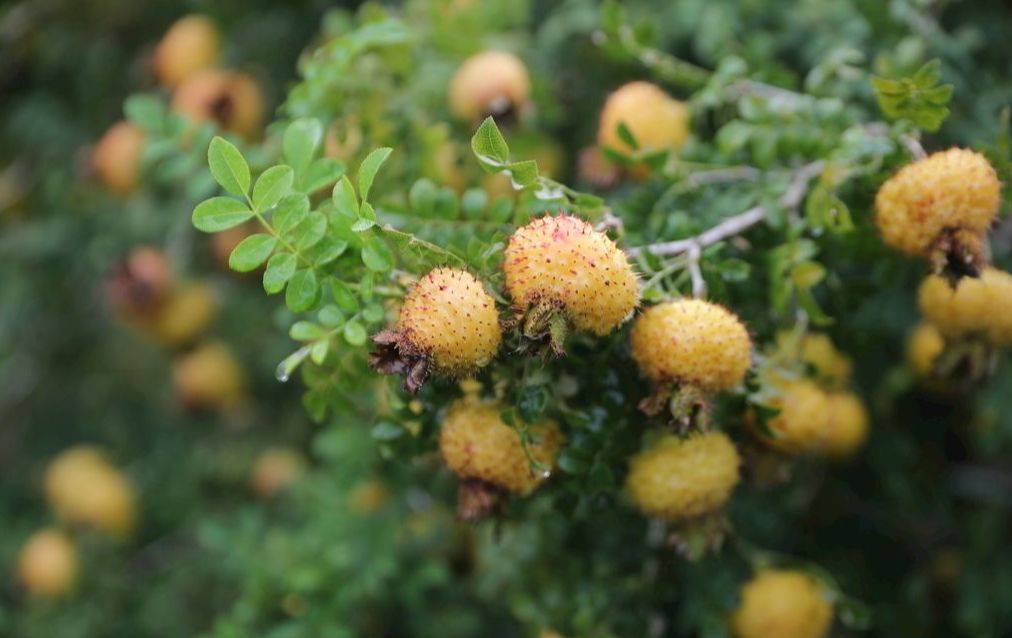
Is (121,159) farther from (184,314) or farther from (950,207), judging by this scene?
(950,207)

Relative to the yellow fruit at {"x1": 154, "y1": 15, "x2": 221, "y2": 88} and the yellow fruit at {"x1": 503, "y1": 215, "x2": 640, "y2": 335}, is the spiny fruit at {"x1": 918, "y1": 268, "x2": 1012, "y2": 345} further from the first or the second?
the yellow fruit at {"x1": 154, "y1": 15, "x2": 221, "y2": 88}

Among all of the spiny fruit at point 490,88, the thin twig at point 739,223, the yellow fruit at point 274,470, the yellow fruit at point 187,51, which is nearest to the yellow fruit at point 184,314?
the yellow fruit at point 274,470

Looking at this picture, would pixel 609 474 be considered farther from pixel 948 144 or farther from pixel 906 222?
pixel 948 144

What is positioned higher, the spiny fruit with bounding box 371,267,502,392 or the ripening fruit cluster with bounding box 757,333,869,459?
the spiny fruit with bounding box 371,267,502,392

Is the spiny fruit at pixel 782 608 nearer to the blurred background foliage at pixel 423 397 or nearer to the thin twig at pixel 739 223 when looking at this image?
the blurred background foliage at pixel 423 397

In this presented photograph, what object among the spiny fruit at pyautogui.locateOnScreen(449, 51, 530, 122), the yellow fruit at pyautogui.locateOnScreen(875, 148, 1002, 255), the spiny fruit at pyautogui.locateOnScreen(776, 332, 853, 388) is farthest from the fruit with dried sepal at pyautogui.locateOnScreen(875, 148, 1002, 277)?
the spiny fruit at pyautogui.locateOnScreen(449, 51, 530, 122)

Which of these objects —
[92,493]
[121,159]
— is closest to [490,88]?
[121,159]

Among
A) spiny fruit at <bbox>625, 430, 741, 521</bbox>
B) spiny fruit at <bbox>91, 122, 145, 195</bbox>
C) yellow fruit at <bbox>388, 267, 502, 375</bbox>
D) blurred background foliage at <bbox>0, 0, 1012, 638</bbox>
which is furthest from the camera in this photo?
spiny fruit at <bbox>91, 122, 145, 195</bbox>
